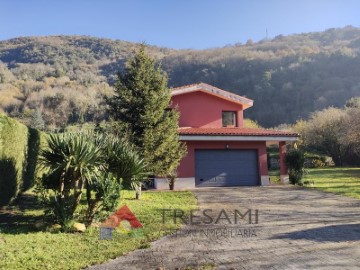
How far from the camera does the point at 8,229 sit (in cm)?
897

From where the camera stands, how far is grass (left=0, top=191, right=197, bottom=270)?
270 inches

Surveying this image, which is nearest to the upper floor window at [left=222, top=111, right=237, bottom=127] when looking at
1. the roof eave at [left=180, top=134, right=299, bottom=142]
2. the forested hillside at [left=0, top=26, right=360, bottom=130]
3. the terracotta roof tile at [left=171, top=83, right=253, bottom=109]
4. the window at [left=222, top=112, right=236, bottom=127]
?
the window at [left=222, top=112, right=236, bottom=127]

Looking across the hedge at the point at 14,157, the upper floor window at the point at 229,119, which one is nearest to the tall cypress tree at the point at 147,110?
the hedge at the point at 14,157

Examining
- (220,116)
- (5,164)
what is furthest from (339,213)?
(220,116)

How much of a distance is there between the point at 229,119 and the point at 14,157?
16.5 meters

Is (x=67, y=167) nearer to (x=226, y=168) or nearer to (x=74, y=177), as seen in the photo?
(x=74, y=177)

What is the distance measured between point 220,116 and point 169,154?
8.52 metres

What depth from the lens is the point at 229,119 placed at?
985 inches

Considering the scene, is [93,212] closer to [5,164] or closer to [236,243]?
[5,164]

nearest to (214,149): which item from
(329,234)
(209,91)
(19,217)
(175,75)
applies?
(209,91)

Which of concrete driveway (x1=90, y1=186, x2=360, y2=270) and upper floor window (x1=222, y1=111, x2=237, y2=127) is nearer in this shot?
concrete driveway (x1=90, y1=186, x2=360, y2=270)

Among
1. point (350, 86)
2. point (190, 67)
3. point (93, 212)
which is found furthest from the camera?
point (190, 67)

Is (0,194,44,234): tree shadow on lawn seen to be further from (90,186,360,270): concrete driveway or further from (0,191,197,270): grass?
(90,186,360,270): concrete driveway

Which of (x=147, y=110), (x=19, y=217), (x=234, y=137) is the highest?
(x=147, y=110)
